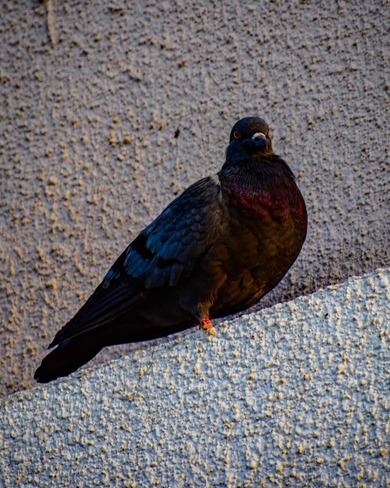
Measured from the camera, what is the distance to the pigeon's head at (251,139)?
2639 mm

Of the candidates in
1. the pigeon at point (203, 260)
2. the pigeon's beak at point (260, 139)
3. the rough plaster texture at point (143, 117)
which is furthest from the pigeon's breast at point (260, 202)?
the rough plaster texture at point (143, 117)

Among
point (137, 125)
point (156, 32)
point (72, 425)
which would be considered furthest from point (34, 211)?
point (72, 425)

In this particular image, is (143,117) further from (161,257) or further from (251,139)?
(161,257)

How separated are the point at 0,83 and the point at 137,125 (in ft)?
1.92

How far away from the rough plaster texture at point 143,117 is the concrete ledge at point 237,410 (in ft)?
2.88

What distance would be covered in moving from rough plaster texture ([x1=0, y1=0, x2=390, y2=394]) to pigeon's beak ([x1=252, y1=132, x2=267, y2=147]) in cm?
34

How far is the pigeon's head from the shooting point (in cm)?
264

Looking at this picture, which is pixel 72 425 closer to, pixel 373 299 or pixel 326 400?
pixel 326 400

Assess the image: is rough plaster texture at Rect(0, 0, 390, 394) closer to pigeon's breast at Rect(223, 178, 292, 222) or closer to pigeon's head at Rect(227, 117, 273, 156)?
pigeon's head at Rect(227, 117, 273, 156)

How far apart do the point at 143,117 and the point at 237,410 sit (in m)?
1.54

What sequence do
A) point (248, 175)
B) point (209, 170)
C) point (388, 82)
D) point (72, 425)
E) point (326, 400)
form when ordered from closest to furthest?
point (326, 400) < point (72, 425) < point (248, 175) < point (388, 82) < point (209, 170)

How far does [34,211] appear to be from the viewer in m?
3.15

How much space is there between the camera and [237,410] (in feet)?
6.22

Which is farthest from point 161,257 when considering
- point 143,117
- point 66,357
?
point 143,117
